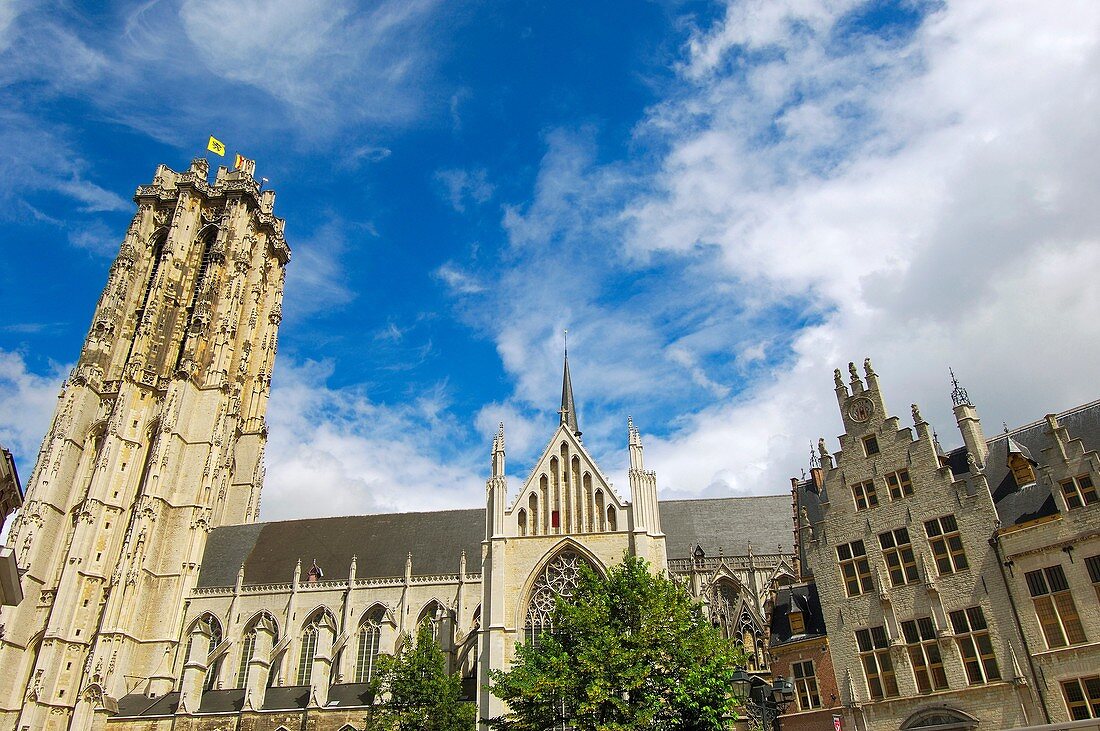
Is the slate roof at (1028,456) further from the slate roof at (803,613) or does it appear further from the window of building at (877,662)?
the slate roof at (803,613)

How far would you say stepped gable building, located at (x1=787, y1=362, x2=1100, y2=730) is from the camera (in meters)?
18.9

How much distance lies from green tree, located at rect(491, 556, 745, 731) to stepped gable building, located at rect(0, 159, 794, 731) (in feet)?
18.1

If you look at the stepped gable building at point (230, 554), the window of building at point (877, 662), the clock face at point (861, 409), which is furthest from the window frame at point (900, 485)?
the stepped gable building at point (230, 554)

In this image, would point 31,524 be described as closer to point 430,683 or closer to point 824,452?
point 430,683

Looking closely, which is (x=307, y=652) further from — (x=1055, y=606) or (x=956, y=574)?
(x=1055, y=606)

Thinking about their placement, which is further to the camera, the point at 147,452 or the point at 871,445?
the point at 147,452

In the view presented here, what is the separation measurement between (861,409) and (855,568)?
510cm

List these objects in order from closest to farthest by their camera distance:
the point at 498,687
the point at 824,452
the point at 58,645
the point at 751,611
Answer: the point at 498,687 → the point at 824,452 → the point at 751,611 → the point at 58,645

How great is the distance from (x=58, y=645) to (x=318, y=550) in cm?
1337

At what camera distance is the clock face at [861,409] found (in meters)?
24.4

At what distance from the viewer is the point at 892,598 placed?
21906mm

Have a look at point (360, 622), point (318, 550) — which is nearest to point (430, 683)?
point (360, 622)

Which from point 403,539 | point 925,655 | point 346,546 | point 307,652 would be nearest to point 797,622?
point 925,655

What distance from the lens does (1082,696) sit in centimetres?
1805
